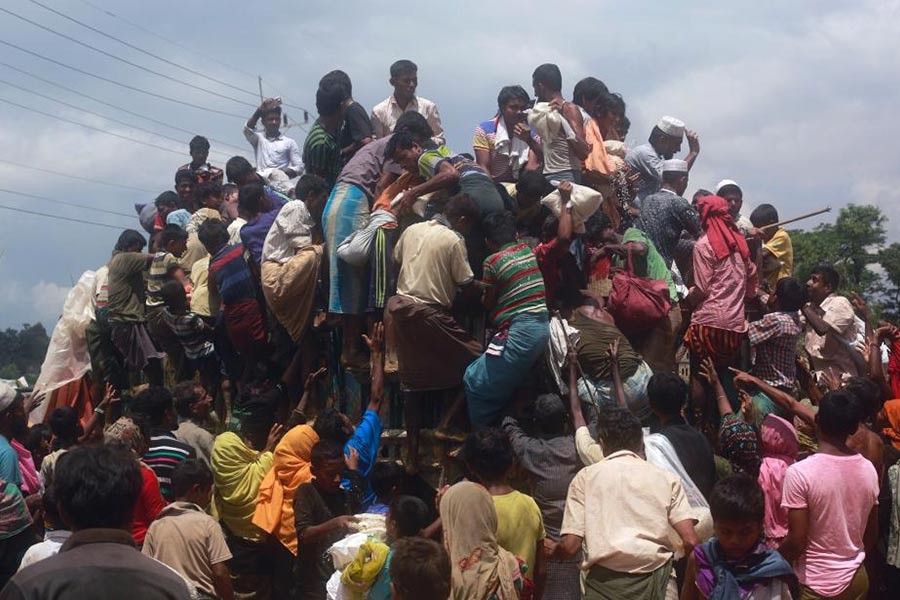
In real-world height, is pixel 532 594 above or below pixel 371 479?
below

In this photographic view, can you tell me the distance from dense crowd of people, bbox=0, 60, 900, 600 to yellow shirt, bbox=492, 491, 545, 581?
0.09 feet

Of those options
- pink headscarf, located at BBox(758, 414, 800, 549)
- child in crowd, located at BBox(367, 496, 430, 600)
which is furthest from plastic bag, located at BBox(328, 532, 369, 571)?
pink headscarf, located at BBox(758, 414, 800, 549)

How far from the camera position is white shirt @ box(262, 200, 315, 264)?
8781 mm

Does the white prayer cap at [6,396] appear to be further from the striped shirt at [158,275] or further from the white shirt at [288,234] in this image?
the striped shirt at [158,275]

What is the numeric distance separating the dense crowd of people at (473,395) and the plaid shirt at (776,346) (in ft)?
0.06

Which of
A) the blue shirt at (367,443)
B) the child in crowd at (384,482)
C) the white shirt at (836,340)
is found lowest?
the child in crowd at (384,482)

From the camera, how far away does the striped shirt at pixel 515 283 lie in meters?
7.42

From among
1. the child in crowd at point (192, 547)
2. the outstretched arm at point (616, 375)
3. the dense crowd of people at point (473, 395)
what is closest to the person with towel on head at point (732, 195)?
the dense crowd of people at point (473, 395)

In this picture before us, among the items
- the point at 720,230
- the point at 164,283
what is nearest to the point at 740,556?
the point at 720,230

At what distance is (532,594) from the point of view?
229 inches

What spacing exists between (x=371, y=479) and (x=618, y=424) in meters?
1.98

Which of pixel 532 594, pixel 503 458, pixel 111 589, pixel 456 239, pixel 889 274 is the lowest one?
pixel 532 594

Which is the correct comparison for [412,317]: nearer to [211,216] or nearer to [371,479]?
[371,479]

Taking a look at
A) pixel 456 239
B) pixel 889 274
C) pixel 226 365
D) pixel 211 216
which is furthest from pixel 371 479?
pixel 889 274
